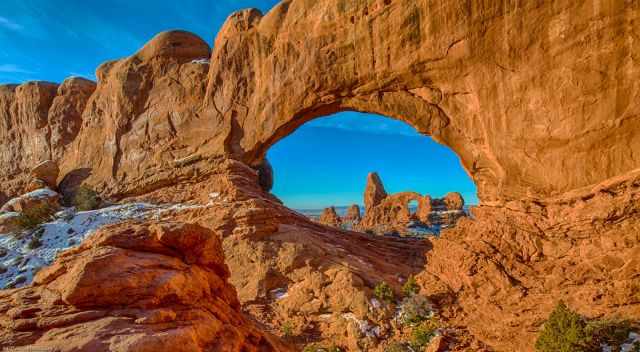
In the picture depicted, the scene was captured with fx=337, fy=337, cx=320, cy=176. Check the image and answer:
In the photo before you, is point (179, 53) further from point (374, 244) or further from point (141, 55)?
point (374, 244)

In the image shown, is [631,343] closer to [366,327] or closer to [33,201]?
[366,327]

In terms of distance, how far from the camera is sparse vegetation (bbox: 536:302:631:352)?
863 centimetres

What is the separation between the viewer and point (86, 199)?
69.4 feet

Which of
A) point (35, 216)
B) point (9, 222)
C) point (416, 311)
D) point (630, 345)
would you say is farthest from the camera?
point (35, 216)

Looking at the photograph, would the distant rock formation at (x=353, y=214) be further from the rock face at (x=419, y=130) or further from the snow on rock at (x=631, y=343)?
Answer: the snow on rock at (x=631, y=343)

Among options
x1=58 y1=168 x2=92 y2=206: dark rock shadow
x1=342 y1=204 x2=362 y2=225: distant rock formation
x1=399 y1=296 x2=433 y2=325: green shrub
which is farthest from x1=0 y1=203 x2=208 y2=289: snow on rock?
x1=342 y1=204 x2=362 y2=225: distant rock formation

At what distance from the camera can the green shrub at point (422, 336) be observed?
1086 cm

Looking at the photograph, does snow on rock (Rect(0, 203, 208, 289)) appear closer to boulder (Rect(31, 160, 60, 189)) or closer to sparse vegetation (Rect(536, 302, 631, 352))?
boulder (Rect(31, 160, 60, 189))

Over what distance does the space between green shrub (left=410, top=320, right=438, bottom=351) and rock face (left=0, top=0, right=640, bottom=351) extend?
123 centimetres

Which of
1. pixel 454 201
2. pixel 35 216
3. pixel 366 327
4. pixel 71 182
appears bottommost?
pixel 366 327

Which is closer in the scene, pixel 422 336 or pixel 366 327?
pixel 422 336

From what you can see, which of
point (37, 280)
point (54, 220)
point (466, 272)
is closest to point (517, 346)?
point (466, 272)

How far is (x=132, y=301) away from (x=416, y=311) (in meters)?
9.66

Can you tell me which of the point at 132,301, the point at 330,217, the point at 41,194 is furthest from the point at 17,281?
the point at 330,217
